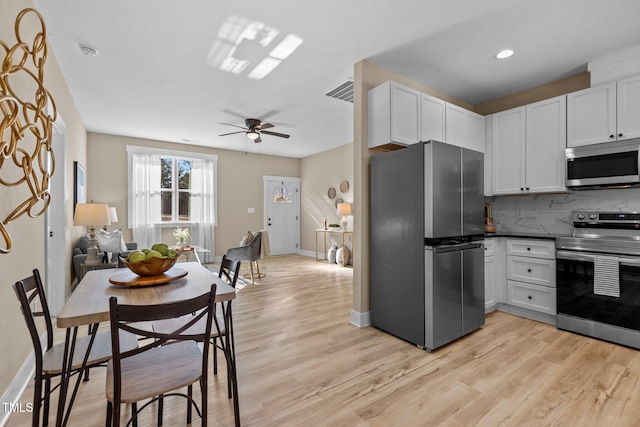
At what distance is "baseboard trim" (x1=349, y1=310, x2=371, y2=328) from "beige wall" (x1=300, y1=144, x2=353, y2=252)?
3.63 meters

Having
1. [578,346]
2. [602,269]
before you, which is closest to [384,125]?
[602,269]

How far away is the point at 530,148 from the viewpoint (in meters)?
3.42

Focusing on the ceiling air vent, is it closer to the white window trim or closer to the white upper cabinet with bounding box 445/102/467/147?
the white upper cabinet with bounding box 445/102/467/147

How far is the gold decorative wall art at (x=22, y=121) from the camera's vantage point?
60.6 inches

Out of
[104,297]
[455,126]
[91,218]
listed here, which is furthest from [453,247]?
[91,218]

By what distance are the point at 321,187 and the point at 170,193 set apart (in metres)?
3.50

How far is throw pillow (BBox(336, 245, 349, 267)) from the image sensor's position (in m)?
6.46

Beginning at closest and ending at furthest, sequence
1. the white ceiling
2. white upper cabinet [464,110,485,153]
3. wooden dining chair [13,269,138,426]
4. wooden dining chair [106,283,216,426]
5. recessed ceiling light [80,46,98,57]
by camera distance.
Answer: wooden dining chair [106,283,216,426] → wooden dining chair [13,269,138,426] → the white ceiling → recessed ceiling light [80,46,98,57] → white upper cabinet [464,110,485,153]

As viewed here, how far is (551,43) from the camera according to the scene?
2.75m

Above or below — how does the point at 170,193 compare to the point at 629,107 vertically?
below

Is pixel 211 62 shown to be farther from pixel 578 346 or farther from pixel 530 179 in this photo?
pixel 578 346

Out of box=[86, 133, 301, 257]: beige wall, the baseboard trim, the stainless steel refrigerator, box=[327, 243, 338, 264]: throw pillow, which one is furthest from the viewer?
box=[327, 243, 338, 264]: throw pillow

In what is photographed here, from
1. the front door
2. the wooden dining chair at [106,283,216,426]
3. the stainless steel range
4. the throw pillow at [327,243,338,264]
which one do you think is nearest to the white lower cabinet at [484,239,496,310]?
the stainless steel range

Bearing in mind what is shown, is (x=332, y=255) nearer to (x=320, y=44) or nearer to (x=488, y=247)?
(x=488, y=247)
